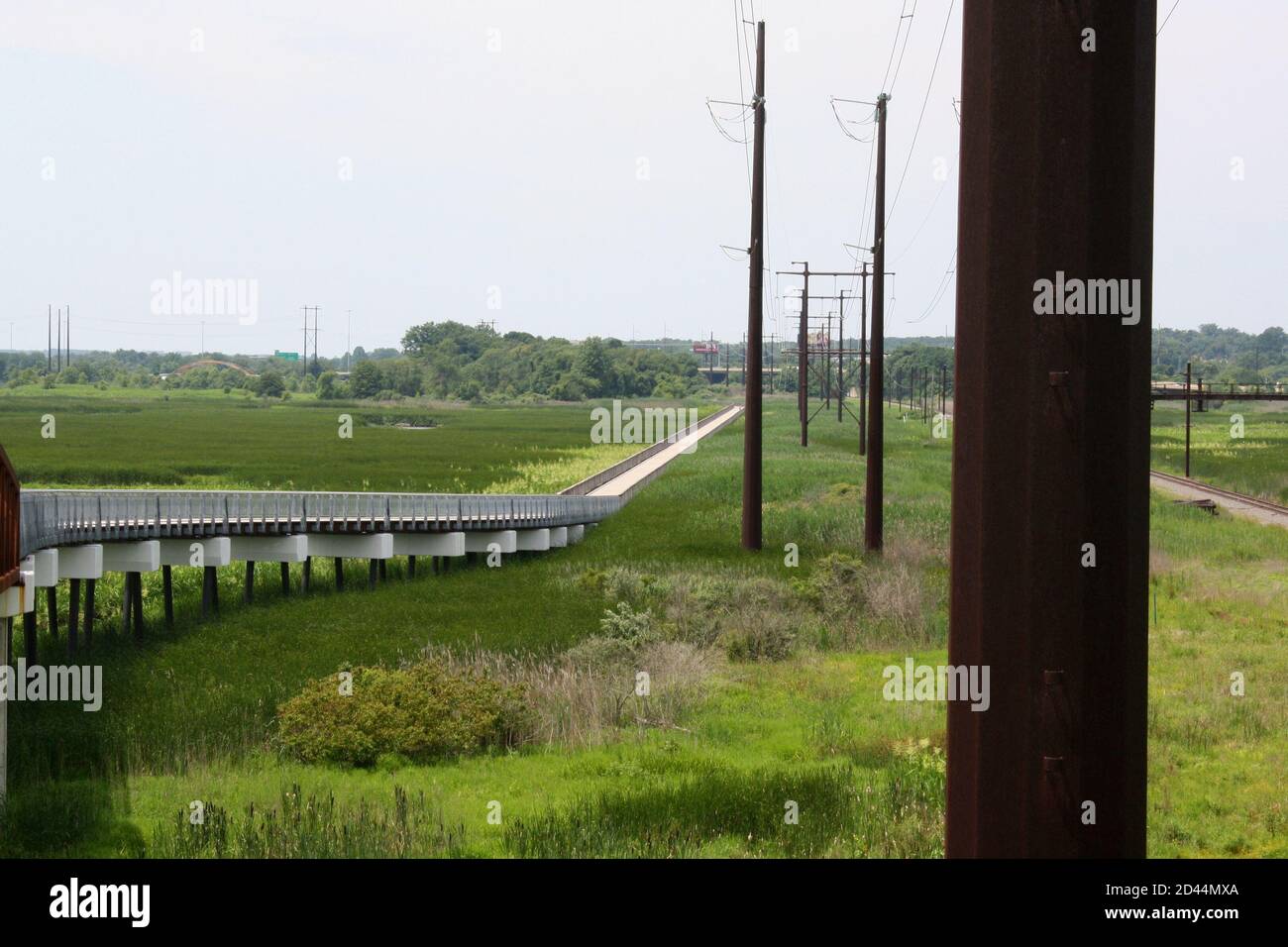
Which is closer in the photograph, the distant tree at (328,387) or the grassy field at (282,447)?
the grassy field at (282,447)

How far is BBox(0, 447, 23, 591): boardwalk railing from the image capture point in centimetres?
1667

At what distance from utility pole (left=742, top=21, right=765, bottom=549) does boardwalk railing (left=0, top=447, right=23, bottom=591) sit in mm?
19491

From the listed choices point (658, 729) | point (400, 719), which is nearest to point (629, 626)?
point (658, 729)

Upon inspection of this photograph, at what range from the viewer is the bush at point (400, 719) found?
59.0 ft

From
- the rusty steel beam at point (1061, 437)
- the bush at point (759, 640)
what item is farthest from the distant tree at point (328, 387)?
the rusty steel beam at point (1061, 437)

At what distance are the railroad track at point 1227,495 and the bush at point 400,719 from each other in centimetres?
3638

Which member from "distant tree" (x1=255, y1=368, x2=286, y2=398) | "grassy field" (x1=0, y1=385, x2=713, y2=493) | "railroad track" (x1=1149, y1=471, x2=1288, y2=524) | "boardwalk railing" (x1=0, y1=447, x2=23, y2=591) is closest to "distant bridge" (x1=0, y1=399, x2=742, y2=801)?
"boardwalk railing" (x1=0, y1=447, x2=23, y2=591)

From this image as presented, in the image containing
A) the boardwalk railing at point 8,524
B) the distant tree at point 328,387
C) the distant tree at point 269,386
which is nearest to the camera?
the boardwalk railing at point 8,524

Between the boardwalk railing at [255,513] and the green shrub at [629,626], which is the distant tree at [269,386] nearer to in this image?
the boardwalk railing at [255,513]

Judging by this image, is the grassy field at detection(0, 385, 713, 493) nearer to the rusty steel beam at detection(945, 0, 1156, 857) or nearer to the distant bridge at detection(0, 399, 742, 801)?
the distant bridge at detection(0, 399, 742, 801)

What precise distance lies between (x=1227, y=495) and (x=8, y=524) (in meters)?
52.1

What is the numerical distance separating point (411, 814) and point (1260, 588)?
71.3 feet

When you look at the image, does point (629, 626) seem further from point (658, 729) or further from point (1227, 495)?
point (1227, 495)
